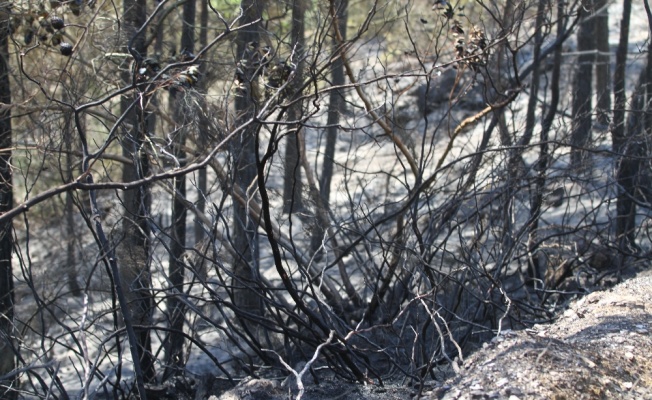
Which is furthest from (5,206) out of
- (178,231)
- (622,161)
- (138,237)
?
(622,161)

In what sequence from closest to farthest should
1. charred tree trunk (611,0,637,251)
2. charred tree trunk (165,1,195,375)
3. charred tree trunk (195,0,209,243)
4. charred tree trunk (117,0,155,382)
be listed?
charred tree trunk (117,0,155,382) < charred tree trunk (165,1,195,375) < charred tree trunk (195,0,209,243) < charred tree trunk (611,0,637,251)

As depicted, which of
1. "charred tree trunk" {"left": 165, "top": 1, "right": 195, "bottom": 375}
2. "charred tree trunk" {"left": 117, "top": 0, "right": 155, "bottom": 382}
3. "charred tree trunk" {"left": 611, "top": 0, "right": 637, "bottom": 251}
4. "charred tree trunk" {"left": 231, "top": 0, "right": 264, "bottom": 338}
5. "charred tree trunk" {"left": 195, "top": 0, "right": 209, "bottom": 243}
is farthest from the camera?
"charred tree trunk" {"left": 611, "top": 0, "right": 637, "bottom": 251}

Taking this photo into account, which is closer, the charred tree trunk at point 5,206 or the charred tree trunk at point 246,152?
the charred tree trunk at point 246,152

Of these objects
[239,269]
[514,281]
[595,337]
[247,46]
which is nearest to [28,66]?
[247,46]

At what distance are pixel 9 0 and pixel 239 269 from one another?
3.15m

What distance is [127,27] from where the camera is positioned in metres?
7.06

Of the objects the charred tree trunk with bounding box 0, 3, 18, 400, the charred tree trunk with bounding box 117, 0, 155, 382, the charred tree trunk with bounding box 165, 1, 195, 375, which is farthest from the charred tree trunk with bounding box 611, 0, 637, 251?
the charred tree trunk with bounding box 0, 3, 18, 400

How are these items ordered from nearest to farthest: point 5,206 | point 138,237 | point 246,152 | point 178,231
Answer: point 138,237, point 5,206, point 246,152, point 178,231

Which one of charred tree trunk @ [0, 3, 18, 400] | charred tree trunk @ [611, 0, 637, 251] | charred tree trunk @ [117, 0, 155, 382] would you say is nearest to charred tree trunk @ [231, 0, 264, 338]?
charred tree trunk @ [117, 0, 155, 382]

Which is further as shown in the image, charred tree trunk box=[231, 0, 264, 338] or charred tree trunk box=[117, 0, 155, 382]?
charred tree trunk box=[231, 0, 264, 338]

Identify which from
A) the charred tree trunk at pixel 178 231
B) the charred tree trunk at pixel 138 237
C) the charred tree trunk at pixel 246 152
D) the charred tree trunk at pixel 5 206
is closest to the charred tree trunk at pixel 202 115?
the charred tree trunk at pixel 178 231

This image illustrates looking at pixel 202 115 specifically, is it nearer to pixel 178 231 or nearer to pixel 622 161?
pixel 178 231

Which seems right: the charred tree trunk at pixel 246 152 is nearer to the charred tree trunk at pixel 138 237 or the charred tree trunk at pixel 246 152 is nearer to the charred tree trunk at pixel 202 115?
the charred tree trunk at pixel 202 115

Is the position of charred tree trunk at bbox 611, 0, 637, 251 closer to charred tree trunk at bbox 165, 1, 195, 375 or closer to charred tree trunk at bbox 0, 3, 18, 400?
charred tree trunk at bbox 165, 1, 195, 375
